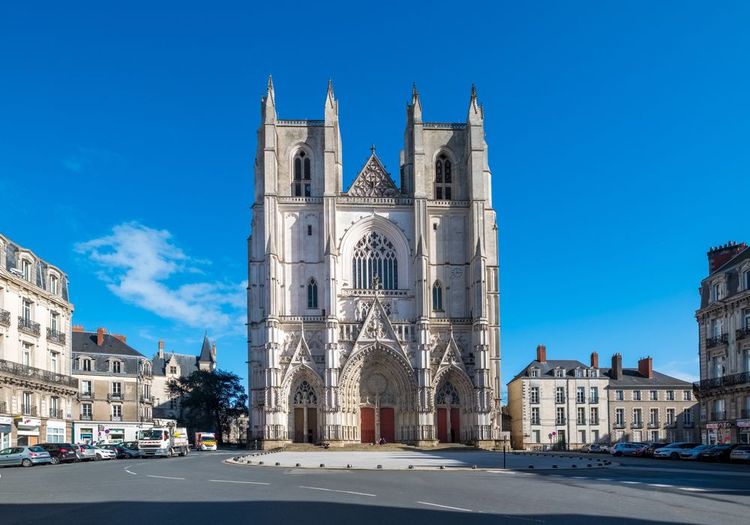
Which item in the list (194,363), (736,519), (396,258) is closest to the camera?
(736,519)

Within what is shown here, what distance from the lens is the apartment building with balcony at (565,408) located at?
74875 mm

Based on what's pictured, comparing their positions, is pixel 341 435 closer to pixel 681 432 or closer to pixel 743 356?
pixel 743 356

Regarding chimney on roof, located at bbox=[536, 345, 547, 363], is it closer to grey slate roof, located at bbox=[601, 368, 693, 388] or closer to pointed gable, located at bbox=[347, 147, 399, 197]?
grey slate roof, located at bbox=[601, 368, 693, 388]

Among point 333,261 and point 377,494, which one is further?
point 333,261

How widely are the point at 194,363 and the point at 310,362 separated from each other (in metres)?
48.9

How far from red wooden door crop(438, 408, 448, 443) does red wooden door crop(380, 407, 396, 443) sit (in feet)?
11.1

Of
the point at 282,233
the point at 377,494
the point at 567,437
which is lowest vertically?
the point at 567,437

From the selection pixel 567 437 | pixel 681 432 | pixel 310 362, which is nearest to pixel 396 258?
pixel 310 362

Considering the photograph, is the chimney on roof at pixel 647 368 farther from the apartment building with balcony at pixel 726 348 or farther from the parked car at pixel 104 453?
the parked car at pixel 104 453

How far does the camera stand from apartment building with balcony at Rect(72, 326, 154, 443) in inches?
2702

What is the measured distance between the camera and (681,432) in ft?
247

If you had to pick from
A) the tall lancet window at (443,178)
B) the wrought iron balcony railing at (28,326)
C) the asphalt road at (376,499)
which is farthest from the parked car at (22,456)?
the tall lancet window at (443,178)

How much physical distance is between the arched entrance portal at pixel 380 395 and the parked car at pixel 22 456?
83.5ft

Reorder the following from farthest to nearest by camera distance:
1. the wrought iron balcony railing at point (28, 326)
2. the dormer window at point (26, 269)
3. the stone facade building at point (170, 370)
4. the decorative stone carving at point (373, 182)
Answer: the stone facade building at point (170, 370)
the decorative stone carving at point (373, 182)
the dormer window at point (26, 269)
the wrought iron balcony railing at point (28, 326)
